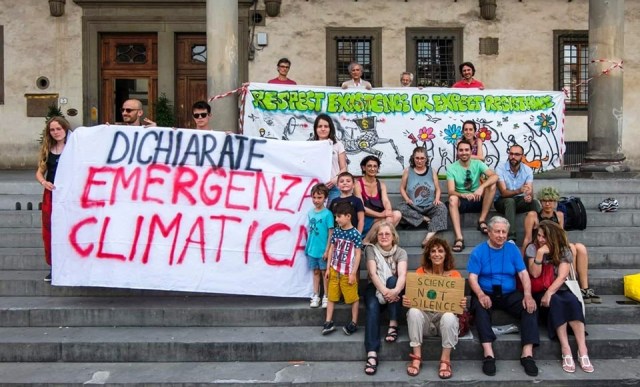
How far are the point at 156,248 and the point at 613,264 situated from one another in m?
5.11

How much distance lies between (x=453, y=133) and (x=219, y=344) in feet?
18.6

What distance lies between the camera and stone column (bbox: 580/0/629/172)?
34.1 ft

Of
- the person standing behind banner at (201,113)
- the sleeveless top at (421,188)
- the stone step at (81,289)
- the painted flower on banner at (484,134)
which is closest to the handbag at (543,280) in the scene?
the stone step at (81,289)

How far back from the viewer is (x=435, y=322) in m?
5.13

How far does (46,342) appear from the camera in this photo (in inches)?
206

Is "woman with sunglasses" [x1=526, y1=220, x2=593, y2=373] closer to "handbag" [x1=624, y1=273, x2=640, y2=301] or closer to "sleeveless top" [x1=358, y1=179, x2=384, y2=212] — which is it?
"handbag" [x1=624, y1=273, x2=640, y2=301]

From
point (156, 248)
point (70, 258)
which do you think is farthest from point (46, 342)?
point (156, 248)

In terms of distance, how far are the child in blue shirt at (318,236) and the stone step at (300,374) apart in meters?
0.96

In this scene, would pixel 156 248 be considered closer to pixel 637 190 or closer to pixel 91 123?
pixel 637 190

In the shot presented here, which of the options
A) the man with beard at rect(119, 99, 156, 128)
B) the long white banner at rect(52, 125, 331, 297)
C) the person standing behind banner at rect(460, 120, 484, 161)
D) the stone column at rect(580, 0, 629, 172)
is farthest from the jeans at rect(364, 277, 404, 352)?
the stone column at rect(580, 0, 629, 172)

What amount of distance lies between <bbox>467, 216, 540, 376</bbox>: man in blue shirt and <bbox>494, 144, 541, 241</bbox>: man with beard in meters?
1.63

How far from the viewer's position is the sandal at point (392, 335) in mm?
5168

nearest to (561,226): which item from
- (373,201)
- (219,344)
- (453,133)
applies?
(373,201)

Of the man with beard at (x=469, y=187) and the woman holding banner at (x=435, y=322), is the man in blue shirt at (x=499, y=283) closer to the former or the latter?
the woman holding banner at (x=435, y=322)
